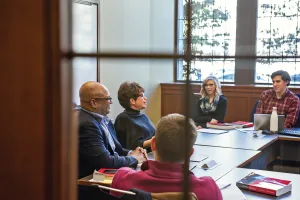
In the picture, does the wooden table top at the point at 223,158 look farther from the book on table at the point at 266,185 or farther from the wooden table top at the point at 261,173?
the book on table at the point at 266,185

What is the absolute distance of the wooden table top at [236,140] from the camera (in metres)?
3.10

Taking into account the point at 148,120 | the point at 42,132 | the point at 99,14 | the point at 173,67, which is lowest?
the point at 148,120

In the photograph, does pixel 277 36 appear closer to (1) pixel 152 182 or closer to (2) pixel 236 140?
(1) pixel 152 182

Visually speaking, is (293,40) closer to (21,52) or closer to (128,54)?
(128,54)

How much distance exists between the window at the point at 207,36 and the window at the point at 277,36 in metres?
0.05

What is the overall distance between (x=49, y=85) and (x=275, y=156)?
3121 mm

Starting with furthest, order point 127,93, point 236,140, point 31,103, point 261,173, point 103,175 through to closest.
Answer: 1. point 236,140
2. point 127,93
3. point 261,173
4. point 103,175
5. point 31,103

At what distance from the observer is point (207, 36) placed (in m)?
0.87

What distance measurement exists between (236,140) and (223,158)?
27.5 inches

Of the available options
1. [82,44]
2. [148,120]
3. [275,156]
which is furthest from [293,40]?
[275,156]

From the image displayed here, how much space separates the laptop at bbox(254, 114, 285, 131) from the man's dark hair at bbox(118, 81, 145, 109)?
1364mm

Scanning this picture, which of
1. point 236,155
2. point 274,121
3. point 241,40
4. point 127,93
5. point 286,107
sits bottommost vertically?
point 236,155

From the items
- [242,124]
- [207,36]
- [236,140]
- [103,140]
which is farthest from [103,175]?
[242,124]

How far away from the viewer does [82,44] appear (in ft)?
2.52
